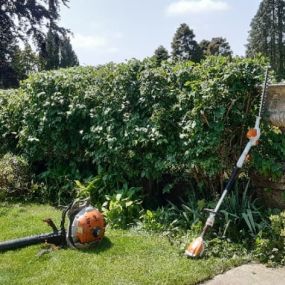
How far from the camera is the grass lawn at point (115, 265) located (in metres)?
3.85

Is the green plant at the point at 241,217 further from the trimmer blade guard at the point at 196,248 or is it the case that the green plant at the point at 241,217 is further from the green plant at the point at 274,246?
the trimmer blade guard at the point at 196,248

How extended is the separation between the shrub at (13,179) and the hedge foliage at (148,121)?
338 mm

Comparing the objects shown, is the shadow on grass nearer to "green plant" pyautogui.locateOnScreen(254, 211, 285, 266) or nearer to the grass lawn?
the grass lawn

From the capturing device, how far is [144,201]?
243 inches

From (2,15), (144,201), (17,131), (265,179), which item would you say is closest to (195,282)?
(265,179)

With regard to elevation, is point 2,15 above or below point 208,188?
above

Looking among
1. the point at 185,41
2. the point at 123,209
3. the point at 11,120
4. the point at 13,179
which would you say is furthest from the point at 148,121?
the point at 185,41

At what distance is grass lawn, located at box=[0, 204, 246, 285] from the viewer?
12.6ft

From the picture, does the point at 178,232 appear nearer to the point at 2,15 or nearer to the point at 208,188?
the point at 208,188

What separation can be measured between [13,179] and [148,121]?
9.37 feet

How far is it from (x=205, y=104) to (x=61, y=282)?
2.44 meters

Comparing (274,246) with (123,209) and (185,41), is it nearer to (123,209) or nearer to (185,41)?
(123,209)

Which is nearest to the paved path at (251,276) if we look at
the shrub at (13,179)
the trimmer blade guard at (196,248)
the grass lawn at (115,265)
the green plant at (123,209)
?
the grass lawn at (115,265)

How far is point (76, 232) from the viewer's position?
177 inches
